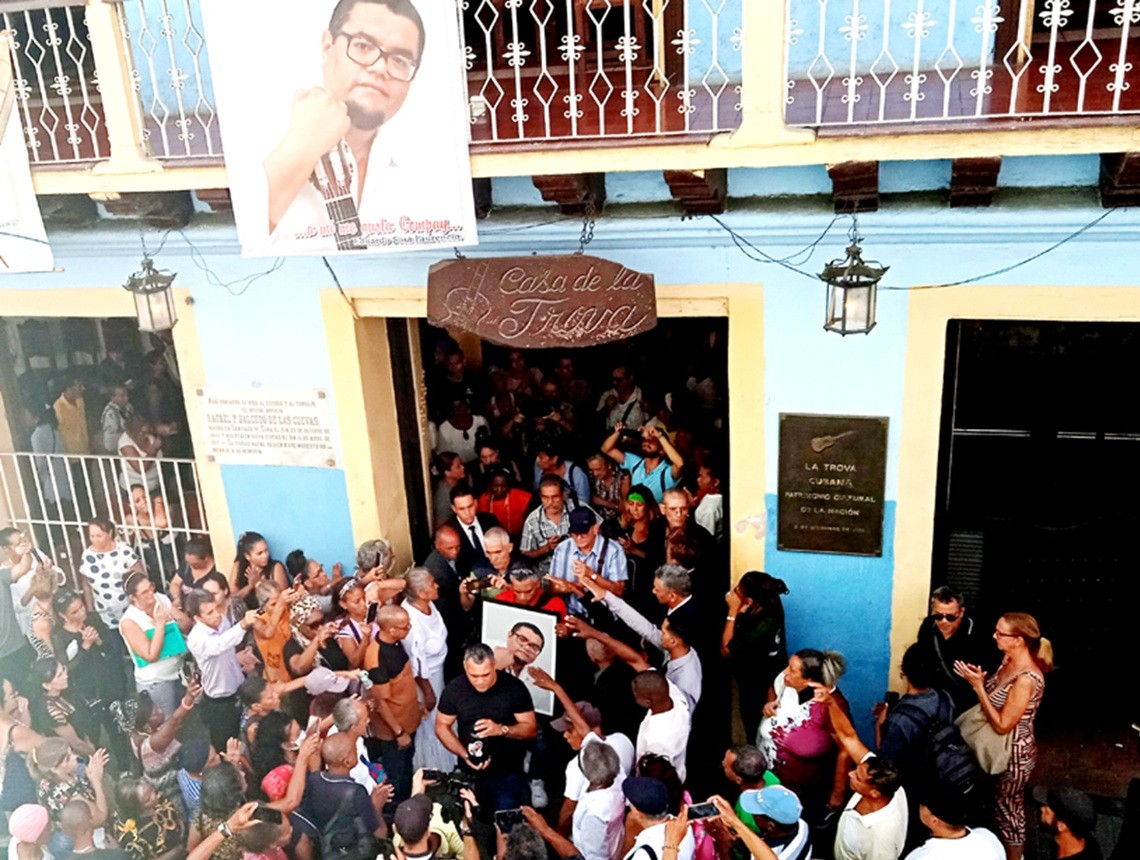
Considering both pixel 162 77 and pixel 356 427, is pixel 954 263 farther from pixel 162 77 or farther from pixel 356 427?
pixel 162 77

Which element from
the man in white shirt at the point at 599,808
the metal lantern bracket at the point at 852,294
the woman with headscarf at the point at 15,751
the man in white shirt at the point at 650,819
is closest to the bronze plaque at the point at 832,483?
the metal lantern bracket at the point at 852,294

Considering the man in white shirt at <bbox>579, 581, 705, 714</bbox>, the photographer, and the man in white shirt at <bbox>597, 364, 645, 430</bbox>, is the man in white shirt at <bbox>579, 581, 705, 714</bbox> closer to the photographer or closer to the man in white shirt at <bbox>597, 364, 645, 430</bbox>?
the photographer

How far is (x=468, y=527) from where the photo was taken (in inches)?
274

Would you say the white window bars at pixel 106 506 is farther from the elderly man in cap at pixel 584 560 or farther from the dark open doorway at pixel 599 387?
the elderly man in cap at pixel 584 560

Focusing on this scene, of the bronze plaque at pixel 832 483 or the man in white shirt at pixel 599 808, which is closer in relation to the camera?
the man in white shirt at pixel 599 808

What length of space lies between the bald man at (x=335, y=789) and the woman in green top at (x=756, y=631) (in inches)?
89.2

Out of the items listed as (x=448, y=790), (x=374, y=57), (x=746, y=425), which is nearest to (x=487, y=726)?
(x=448, y=790)

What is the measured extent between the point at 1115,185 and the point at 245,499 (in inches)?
231

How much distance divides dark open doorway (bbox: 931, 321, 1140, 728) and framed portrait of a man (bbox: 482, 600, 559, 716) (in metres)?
2.57

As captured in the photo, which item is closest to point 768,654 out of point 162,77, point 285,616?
point 285,616

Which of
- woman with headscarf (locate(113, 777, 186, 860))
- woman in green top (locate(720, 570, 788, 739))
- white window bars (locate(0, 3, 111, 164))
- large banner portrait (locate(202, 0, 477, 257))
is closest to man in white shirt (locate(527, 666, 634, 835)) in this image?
woman in green top (locate(720, 570, 788, 739))

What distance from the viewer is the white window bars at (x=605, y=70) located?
542 cm

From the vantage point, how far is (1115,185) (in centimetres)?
514

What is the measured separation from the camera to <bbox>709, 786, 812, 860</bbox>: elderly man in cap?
445cm
